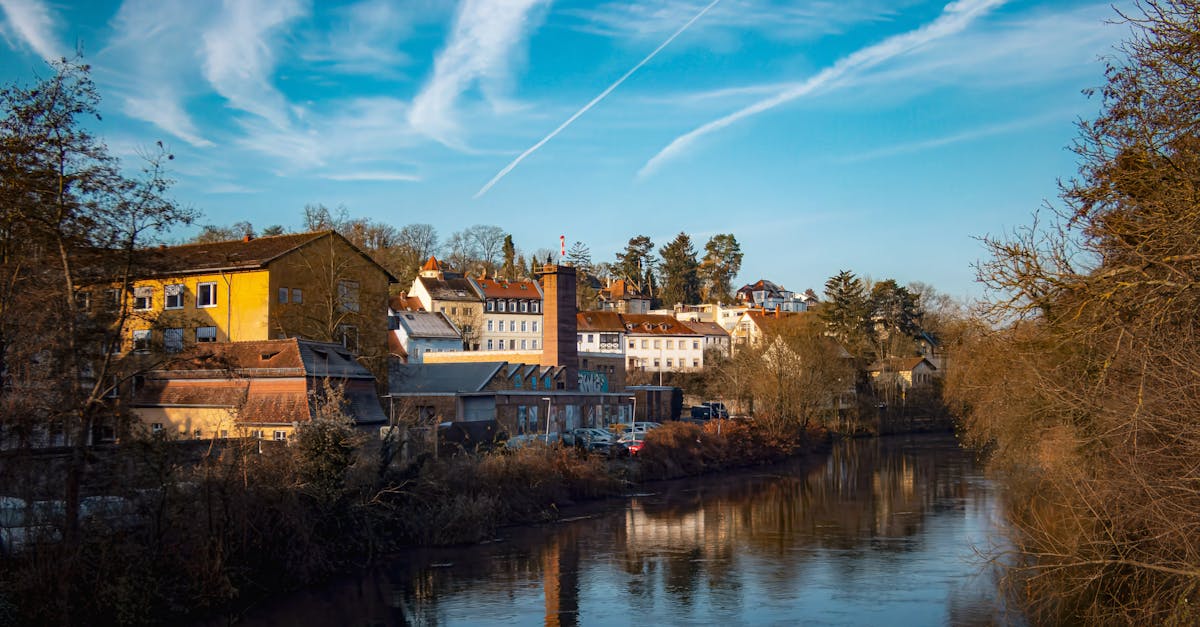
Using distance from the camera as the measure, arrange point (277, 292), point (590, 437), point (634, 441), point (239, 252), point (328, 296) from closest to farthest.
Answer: point (277, 292), point (239, 252), point (328, 296), point (590, 437), point (634, 441)

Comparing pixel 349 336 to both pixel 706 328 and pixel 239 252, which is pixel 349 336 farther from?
Result: pixel 706 328

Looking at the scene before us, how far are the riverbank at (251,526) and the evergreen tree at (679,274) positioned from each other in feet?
317

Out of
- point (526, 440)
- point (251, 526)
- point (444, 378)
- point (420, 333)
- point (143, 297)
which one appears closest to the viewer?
point (143, 297)

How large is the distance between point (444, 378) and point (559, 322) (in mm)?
8153

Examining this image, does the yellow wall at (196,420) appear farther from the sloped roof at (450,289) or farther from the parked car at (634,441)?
the sloped roof at (450,289)

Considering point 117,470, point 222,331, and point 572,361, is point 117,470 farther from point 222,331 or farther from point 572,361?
point 572,361

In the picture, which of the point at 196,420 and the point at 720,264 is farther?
the point at 720,264

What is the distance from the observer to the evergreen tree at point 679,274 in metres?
128

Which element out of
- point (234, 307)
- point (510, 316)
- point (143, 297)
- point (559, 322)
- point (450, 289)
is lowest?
point (143, 297)

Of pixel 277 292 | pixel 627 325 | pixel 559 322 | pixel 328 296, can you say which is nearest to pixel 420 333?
pixel 627 325

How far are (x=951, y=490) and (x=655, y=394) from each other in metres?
26.0

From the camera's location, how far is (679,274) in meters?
129

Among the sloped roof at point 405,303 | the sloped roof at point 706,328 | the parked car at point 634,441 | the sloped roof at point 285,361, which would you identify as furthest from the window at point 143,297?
the sloped roof at point 706,328

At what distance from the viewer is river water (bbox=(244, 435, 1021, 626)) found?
62.7 feet
